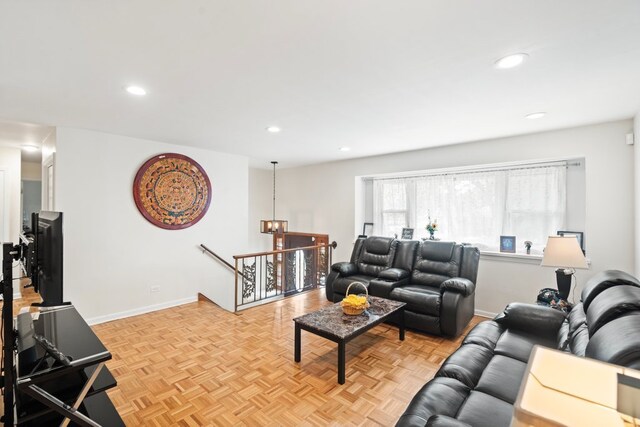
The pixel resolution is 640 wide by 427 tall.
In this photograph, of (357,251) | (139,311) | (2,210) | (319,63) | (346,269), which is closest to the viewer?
(319,63)

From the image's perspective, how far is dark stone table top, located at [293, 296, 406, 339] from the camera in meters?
2.56

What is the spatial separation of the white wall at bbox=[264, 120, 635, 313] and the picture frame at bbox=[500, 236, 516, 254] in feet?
0.55

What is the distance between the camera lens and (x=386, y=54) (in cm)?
189

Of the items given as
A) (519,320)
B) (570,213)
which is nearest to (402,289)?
(519,320)

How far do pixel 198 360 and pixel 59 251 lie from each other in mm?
1818

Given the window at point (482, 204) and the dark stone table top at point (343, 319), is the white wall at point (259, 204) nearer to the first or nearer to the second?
the window at point (482, 204)

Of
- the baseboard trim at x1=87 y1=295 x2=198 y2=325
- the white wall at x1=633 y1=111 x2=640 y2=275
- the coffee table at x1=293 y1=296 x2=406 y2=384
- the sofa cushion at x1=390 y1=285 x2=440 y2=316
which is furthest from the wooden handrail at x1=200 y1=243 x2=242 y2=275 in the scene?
the white wall at x1=633 y1=111 x2=640 y2=275

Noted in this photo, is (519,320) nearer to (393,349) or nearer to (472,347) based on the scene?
(472,347)

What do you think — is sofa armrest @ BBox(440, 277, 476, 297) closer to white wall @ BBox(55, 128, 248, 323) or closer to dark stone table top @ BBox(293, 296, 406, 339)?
dark stone table top @ BBox(293, 296, 406, 339)

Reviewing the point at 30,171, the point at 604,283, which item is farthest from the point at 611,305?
the point at 30,171

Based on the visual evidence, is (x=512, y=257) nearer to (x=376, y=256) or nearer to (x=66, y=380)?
(x=376, y=256)

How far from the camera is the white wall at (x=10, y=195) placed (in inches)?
185

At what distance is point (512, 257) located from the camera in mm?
3877

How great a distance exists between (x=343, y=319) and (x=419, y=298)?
1096 millimetres
